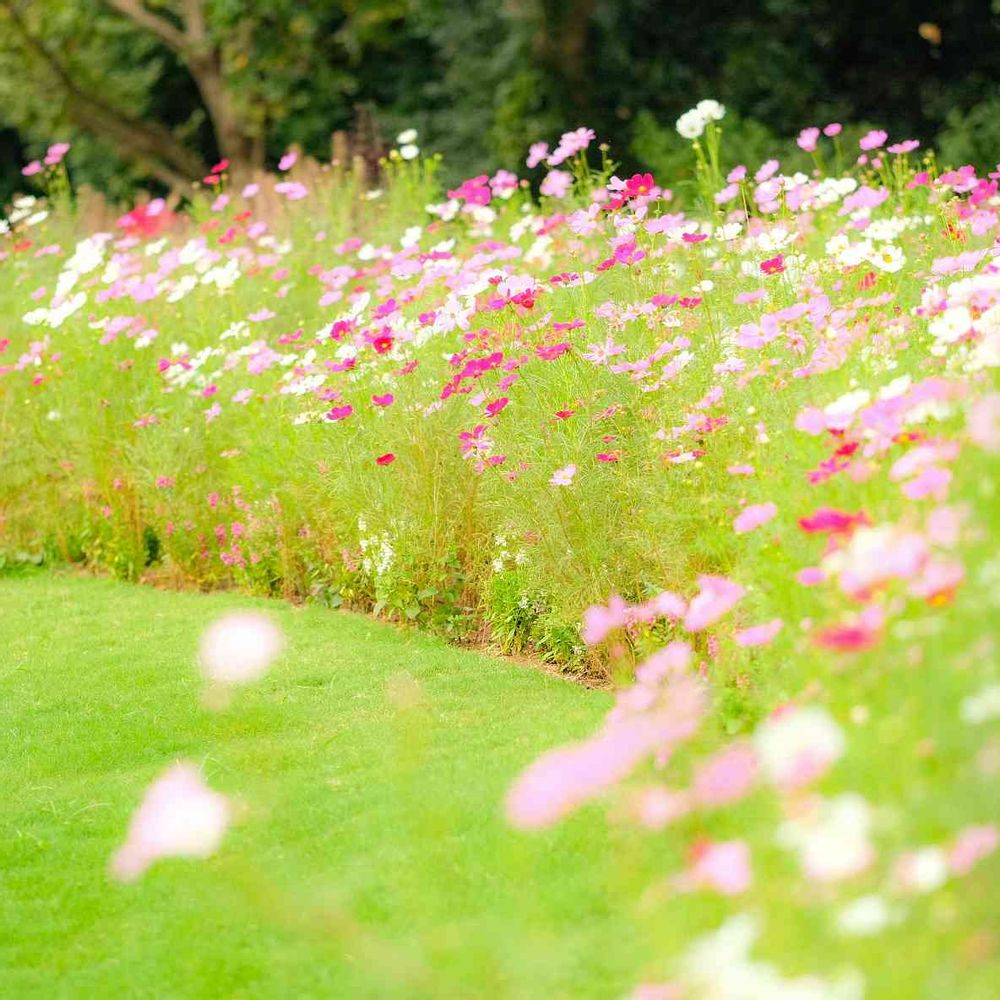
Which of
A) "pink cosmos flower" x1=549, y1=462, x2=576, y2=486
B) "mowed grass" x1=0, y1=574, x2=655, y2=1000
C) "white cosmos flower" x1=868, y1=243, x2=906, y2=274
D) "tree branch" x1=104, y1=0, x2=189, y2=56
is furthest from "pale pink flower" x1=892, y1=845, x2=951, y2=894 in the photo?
"tree branch" x1=104, y1=0, x2=189, y2=56

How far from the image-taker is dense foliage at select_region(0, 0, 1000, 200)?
14.8 m

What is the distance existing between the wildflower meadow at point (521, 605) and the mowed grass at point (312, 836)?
0.02m

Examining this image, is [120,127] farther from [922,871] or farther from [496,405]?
[922,871]

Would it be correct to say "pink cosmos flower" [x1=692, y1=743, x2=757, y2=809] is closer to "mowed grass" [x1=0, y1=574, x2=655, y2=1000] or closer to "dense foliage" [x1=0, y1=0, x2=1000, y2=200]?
"mowed grass" [x1=0, y1=574, x2=655, y2=1000]

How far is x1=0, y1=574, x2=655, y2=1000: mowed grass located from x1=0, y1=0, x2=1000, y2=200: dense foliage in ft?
31.1

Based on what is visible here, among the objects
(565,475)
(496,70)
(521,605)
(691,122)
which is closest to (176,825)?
(565,475)

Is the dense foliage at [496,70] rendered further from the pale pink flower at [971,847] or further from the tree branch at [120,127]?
the pale pink flower at [971,847]

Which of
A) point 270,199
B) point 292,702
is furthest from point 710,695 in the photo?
point 270,199

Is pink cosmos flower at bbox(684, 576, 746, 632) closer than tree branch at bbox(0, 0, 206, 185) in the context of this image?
Yes

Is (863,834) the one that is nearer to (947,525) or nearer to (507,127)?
(947,525)

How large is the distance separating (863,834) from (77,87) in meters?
17.1

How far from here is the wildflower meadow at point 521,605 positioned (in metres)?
1.73

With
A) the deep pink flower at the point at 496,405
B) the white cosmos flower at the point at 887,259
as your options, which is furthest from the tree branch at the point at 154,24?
the white cosmos flower at the point at 887,259

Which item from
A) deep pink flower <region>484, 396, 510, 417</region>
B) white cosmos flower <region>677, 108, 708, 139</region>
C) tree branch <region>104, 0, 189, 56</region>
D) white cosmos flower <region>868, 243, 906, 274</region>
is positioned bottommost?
tree branch <region>104, 0, 189, 56</region>
